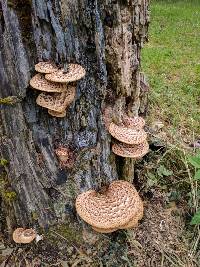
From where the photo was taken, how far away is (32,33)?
10.2 feet

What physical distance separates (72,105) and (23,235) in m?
1.47

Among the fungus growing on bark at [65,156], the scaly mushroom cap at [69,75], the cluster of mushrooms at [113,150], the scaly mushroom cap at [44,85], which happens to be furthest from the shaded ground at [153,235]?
the scaly mushroom cap at [69,75]

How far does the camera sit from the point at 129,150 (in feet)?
11.9

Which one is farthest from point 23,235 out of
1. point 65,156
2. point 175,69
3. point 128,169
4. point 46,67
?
Result: point 175,69

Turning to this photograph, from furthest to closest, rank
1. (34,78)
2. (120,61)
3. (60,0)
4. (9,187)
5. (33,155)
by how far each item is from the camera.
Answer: (9,187) < (33,155) < (120,61) < (34,78) < (60,0)

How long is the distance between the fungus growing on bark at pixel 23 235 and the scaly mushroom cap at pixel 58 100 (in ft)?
4.72

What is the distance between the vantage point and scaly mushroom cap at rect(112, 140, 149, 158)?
3.60m

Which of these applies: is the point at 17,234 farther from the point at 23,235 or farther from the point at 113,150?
the point at 113,150

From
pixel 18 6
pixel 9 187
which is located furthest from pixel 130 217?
pixel 18 6

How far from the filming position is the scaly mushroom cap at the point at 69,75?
3.00 meters

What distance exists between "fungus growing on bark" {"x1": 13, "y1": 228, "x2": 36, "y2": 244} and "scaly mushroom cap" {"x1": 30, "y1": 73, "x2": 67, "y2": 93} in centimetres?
160

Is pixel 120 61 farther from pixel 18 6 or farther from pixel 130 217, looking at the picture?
pixel 130 217

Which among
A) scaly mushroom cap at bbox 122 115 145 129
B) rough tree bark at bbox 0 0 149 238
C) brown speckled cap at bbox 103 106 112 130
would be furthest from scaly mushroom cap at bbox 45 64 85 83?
scaly mushroom cap at bbox 122 115 145 129

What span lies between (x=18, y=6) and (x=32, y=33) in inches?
8.9
